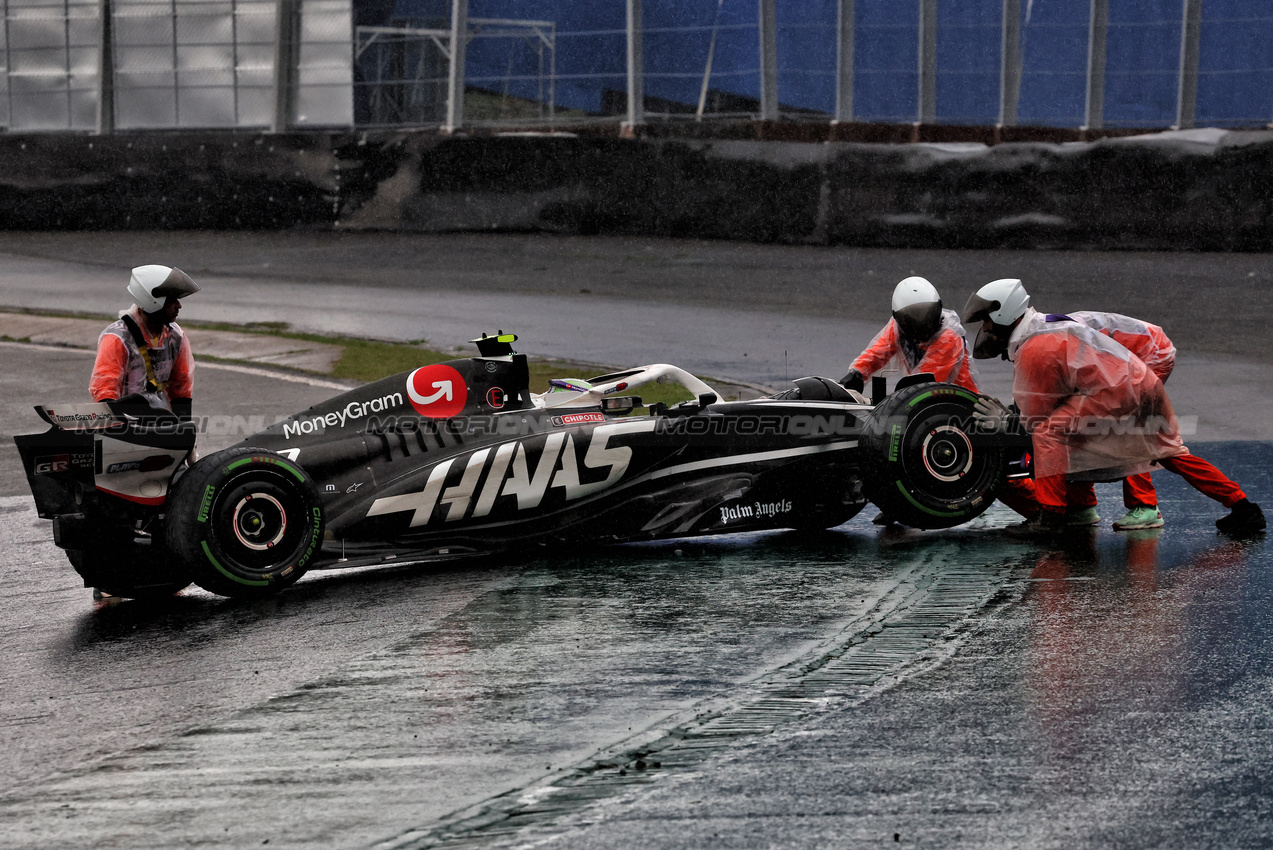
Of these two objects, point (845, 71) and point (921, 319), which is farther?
point (845, 71)

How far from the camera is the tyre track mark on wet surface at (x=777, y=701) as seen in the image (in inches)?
176

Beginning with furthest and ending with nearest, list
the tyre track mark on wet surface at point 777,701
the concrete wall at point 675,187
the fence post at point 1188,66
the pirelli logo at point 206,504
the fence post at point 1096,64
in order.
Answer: the fence post at point 1096,64, the fence post at point 1188,66, the concrete wall at point 675,187, the pirelli logo at point 206,504, the tyre track mark on wet surface at point 777,701

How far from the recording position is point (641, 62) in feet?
69.6

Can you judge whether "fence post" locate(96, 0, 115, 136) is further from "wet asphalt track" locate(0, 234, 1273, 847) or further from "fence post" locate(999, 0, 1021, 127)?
"wet asphalt track" locate(0, 234, 1273, 847)

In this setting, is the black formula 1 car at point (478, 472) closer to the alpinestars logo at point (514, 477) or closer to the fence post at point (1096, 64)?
the alpinestars logo at point (514, 477)

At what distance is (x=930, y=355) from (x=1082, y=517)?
121cm

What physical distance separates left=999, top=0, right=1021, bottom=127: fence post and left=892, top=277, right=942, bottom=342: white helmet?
1263cm

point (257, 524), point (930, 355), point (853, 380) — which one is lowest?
point (257, 524)

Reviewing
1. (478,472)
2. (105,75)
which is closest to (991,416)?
(478,472)

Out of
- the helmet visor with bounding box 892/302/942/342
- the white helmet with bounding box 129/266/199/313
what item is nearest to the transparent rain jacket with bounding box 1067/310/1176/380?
the helmet visor with bounding box 892/302/942/342

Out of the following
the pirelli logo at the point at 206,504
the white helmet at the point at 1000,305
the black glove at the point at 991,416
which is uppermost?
the white helmet at the point at 1000,305

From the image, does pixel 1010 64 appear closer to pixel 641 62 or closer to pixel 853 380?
pixel 641 62

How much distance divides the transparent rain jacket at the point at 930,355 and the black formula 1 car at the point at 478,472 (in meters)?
0.46

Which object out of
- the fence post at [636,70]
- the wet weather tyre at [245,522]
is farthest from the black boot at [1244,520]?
the fence post at [636,70]
